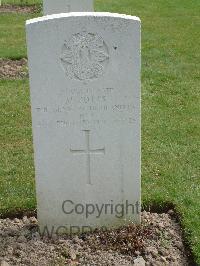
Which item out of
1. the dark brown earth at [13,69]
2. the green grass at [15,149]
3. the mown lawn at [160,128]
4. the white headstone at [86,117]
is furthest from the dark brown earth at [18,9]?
the white headstone at [86,117]

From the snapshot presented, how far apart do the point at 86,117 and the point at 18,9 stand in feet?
41.5

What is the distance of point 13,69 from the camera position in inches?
385

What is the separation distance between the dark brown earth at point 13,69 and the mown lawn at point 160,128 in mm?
352

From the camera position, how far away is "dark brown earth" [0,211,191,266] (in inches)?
170

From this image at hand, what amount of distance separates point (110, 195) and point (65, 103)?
885 millimetres

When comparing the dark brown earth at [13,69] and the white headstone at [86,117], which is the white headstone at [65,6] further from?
the white headstone at [86,117]

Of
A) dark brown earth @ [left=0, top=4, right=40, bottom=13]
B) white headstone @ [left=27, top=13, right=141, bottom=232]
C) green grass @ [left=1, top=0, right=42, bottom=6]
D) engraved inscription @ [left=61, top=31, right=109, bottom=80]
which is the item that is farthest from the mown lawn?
green grass @ [left=1, top=0, right=42, bottom=6]

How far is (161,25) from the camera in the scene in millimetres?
13766

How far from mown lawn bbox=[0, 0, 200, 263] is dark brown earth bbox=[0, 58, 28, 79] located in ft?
1.16

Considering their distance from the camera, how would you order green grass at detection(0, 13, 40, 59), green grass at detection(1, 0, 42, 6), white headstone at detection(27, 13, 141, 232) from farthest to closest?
green grass at detection(1, 0, 42, 6), green grass at detection(0, 13, 40, 59), white headstone at detection(27, 13, 141, 232)

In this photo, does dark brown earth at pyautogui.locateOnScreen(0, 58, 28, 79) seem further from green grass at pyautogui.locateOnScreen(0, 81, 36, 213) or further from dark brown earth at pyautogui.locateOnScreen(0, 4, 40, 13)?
dark brown earth at pyautogui.locateOnScreen(0, 4, 40, 13)

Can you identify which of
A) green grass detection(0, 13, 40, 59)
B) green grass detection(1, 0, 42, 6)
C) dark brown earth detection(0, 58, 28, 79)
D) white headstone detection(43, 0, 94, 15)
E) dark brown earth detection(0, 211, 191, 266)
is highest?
green grass detection(1, 0, 42, 6)

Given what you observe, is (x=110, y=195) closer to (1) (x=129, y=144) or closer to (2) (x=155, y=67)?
(1) (x=129, y=144)

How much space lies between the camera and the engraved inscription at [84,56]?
4070mm
